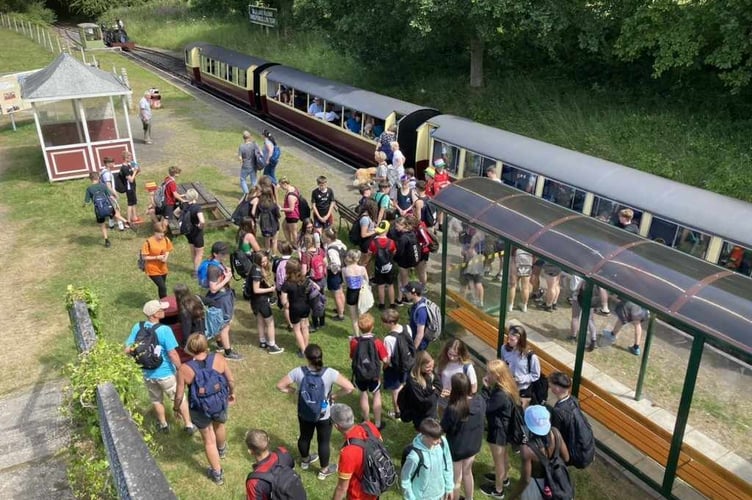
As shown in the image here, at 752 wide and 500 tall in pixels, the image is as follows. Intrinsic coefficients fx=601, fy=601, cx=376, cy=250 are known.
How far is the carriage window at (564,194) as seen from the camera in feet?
43.1

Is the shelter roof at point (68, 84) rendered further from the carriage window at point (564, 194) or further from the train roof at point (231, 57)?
the carriage window at point (564, 194)

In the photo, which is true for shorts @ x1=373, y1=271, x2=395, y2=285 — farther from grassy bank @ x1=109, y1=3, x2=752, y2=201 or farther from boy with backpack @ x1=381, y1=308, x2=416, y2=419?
grassy bank @ x1=109, y1=3, x2=752, y2=201

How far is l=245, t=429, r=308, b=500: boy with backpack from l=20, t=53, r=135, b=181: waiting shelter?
46.8ft

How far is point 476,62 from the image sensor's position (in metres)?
24.6

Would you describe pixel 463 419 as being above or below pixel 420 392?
above

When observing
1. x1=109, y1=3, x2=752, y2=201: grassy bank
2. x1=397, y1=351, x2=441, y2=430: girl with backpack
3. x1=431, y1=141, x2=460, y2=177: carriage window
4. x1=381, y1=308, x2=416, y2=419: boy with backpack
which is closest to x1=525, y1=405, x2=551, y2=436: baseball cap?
x1=397, y1=351, x2=441, y2=430: girl with backpack

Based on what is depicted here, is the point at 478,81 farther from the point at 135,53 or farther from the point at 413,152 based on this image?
the point at 135,53

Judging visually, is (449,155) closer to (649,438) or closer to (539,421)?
(649,438)

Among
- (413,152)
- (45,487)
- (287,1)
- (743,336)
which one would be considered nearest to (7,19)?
(287,1)

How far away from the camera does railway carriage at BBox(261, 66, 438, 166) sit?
18.2 metres

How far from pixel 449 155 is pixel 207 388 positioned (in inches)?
477

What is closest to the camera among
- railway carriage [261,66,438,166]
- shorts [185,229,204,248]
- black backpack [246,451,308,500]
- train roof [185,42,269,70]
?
black backpack [246,451,308,500]

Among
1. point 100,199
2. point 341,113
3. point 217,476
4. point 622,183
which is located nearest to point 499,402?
Answer: point 217,476

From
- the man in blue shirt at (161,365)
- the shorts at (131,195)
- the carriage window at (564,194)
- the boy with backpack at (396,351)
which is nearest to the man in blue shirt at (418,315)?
the boy with backpack at (396,351)
